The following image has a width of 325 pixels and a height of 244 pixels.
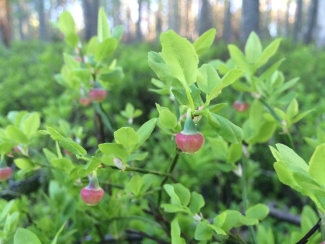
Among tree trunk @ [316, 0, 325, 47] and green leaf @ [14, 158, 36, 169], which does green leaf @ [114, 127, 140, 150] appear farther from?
tree trunk @ [316, 0, 325, 47]

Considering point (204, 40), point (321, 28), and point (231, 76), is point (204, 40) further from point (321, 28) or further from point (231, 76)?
point (321, 28)

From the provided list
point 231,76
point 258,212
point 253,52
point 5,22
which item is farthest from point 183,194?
point 5,22

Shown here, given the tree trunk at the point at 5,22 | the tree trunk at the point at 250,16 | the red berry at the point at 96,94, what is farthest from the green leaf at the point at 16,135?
the tree trunk at the point at 5,22

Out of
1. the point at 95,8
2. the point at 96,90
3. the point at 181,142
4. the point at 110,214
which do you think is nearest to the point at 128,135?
the point at 181,142

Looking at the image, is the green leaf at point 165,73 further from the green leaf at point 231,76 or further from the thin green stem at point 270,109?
the thin green stem at point 270,109

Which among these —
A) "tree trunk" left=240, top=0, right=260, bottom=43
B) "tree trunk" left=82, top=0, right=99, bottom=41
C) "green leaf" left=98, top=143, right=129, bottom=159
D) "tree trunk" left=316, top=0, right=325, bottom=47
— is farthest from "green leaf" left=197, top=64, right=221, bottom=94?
"tree trunk" left=82, top=0, right=99, bottom=41

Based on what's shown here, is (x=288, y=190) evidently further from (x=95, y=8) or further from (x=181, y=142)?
(x=95, y=8)

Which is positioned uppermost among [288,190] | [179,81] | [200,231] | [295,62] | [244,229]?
[179,81]
